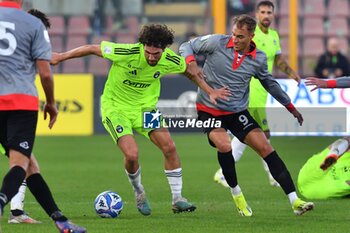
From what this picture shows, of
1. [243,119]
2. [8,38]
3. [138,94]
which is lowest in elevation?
[243,119]

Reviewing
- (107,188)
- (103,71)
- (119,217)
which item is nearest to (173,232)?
(119,217)

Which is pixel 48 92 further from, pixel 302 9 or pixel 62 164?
pixel 302 9

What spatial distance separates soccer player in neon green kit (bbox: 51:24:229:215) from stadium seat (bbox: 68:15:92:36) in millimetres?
13402

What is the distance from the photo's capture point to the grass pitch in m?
8.99

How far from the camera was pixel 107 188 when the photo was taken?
12.3m

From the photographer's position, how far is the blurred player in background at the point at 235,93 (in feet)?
32.5

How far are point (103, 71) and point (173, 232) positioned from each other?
1459 centimetres

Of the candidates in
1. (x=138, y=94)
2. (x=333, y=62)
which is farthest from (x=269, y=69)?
(x=333, y=62)

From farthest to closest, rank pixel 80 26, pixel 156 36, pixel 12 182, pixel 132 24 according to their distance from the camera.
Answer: pixel 80 26 < pixel 132 24 < pixel 156 36 < pixel 12 182

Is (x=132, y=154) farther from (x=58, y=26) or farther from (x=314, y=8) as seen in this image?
(x=314, y=8)

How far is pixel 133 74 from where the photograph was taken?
32.5 feet

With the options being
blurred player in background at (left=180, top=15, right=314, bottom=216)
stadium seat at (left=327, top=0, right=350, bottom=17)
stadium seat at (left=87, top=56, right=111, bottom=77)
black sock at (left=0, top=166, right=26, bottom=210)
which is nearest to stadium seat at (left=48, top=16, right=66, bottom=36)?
stadium seat at (left=87, top=56, right=111, bottom=77)

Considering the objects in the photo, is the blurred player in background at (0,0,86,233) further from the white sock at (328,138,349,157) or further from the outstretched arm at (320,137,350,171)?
the white sock at (328,138,349,157)

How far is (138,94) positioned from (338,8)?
14385mm
